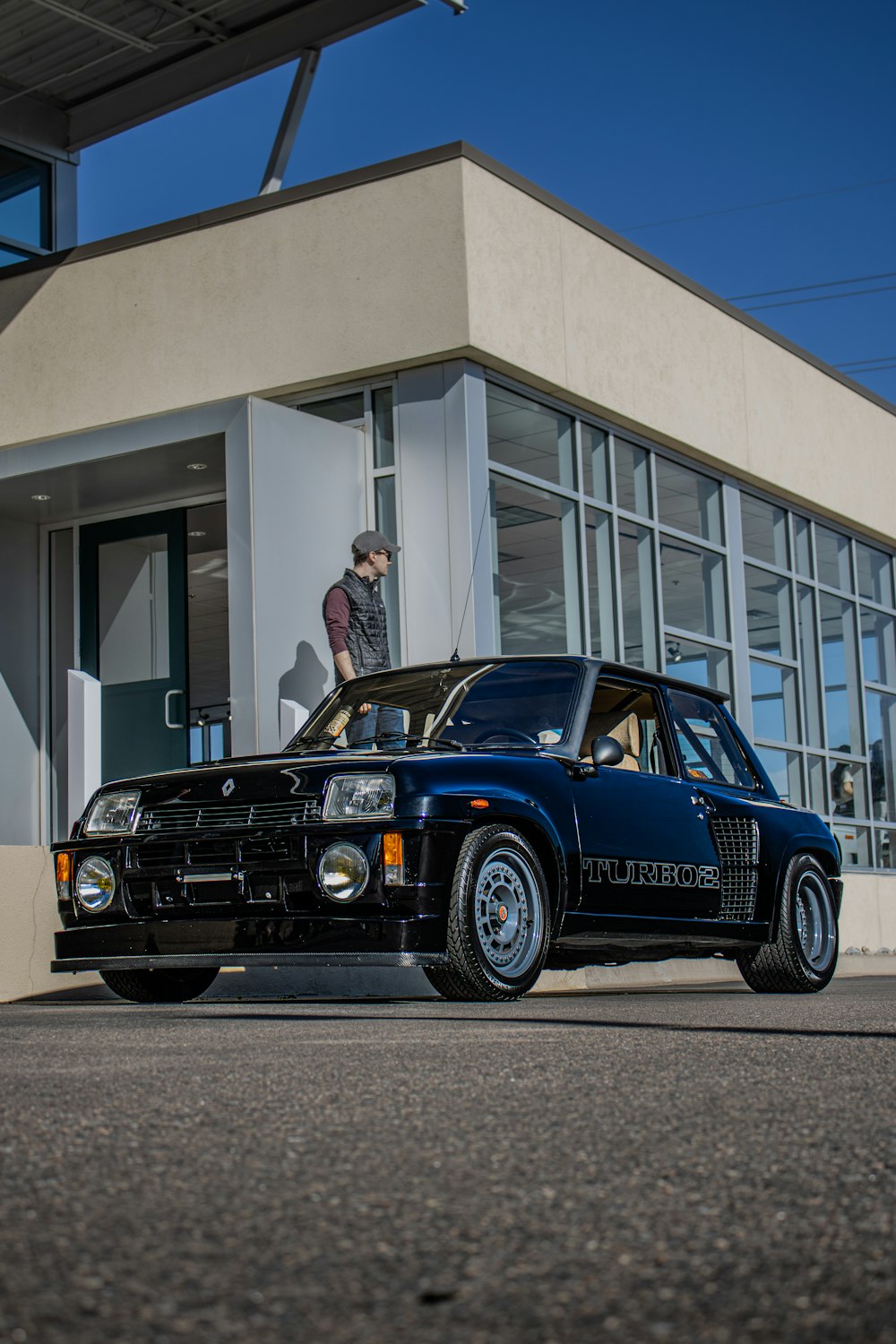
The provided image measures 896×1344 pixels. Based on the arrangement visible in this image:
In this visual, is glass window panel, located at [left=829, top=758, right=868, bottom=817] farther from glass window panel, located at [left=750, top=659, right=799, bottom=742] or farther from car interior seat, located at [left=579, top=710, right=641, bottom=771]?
car interior seat, located at [left=579, top=710, right=641, bottom=771]

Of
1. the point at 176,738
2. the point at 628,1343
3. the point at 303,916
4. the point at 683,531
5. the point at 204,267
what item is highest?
the point at 204,267

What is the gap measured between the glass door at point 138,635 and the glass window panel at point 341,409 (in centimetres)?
172

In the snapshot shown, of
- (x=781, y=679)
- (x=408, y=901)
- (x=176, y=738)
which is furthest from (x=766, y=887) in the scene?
(x=781, y=679)

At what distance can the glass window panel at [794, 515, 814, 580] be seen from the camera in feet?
59.6

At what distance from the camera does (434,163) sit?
1271 cm

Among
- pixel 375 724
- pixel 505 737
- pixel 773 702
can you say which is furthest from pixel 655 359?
pixel 505 737

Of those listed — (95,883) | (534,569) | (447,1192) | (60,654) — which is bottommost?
(447,1192)

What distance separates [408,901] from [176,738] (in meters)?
7.62

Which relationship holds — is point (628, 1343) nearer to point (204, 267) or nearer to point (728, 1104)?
point (728, 1104)

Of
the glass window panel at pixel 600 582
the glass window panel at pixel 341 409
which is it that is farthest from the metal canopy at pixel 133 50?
the glass window panel at pixel 600 582

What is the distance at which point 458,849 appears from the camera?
6.75 meters

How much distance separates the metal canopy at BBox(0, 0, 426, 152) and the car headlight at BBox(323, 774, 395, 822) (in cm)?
900

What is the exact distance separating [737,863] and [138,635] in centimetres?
A: 730

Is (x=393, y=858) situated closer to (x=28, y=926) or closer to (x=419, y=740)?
(x=419, y=740)
